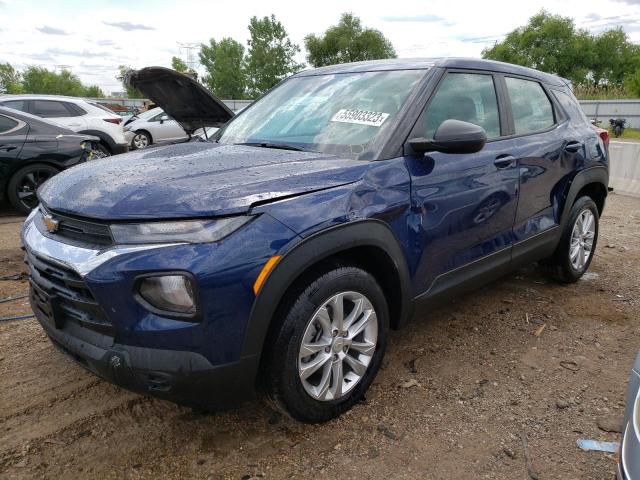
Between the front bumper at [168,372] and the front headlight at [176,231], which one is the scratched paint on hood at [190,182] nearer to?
the front headlight at [176,231]

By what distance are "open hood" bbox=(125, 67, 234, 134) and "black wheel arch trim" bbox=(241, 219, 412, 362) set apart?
201 cm

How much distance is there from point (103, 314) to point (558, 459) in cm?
208

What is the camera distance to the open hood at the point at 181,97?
3705mm

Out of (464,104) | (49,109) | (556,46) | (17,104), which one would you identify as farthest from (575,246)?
(556,46)

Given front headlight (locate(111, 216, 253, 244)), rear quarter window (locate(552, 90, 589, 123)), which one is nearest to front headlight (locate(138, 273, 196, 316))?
front headlight (locate(111, 216, 253, 244))

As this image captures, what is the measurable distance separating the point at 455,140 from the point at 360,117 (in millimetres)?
559

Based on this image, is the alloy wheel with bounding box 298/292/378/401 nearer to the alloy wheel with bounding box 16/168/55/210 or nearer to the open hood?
the open hood

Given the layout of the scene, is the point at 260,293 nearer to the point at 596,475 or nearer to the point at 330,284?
the point at 330,284

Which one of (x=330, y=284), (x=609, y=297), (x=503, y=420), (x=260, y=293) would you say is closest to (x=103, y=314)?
(x=260, y=293)

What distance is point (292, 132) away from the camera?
2.93 m

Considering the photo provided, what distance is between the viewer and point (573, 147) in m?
3.88

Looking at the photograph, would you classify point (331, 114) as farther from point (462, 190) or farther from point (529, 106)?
point (529, 106)

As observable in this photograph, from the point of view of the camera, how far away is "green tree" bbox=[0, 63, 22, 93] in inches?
3383

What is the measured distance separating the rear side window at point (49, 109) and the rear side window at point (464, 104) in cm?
860
